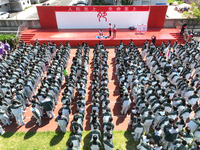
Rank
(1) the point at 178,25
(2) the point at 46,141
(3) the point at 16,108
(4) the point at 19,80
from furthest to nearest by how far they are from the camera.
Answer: (1) the point at 178,25
(4) the point at 19,80
(3) the point at 16,108
(2) the point at 46,141

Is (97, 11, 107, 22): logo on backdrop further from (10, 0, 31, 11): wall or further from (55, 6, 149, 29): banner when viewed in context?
(10, 0, 31, 11): wall

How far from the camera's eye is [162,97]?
8336 millimetres

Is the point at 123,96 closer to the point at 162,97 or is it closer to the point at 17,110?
the point at 162,97

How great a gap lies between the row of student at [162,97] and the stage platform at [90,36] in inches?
127

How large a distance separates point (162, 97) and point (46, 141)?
6335 mm

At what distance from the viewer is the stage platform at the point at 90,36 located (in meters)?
16.9

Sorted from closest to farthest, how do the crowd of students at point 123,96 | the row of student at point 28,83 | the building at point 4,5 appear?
1. the crowd of students at point 123,96
2. the row of student at point 28,83
3. the building at point 4,5

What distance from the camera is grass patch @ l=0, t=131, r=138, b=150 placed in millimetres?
7199

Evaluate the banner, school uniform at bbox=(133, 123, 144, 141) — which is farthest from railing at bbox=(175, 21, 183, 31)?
school uniform at bbox=(133, 123, 144, 141)

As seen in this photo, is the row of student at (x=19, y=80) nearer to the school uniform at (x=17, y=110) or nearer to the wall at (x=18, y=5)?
the school uniform at (x=17, y=110)

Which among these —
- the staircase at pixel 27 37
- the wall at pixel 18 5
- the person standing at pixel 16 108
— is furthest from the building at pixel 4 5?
the person standing at pixel 16 108

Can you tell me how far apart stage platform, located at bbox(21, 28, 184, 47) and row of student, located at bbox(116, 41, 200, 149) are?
10.6ft

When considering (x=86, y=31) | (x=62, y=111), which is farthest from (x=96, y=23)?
(x=62, y=111)

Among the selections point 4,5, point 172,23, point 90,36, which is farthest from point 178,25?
point 4,5
